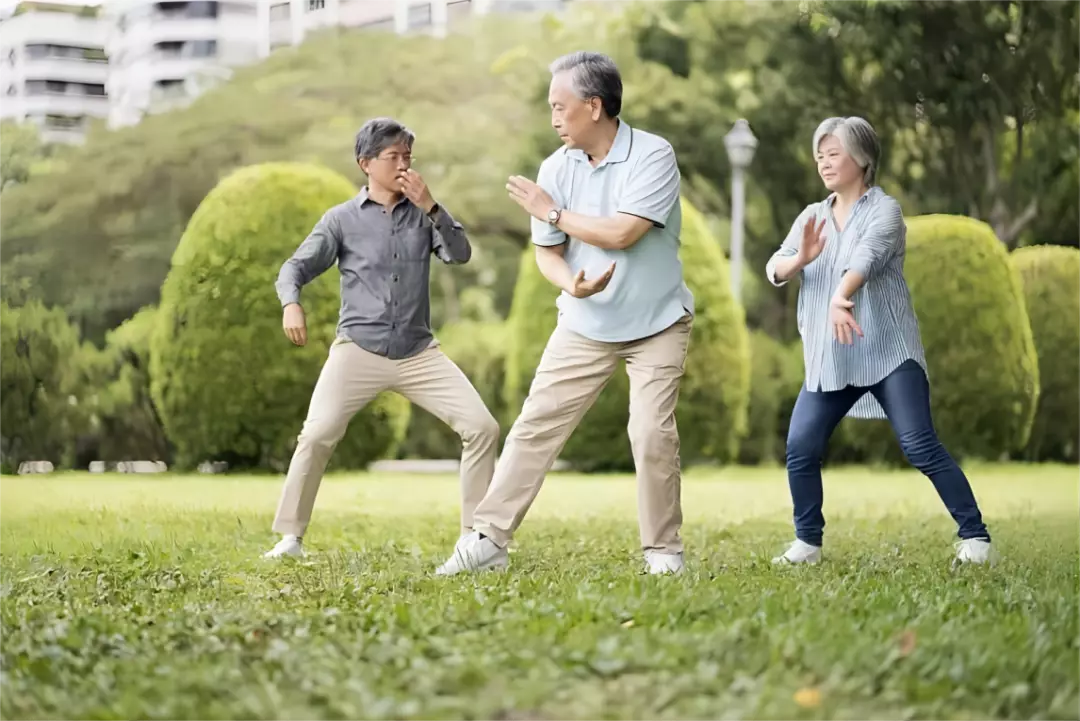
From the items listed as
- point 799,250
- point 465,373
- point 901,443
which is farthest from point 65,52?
point 901,443

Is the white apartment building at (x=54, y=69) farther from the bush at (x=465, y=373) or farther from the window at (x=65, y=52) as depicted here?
the bush at (x=465, y=373)

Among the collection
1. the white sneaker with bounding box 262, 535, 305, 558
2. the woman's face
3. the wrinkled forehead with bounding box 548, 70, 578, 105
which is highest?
the wrinkled forehead with bounding box 548, 70, 578, 105

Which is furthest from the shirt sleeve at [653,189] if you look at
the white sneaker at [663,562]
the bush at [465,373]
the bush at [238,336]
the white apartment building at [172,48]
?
the bush at [465,373]

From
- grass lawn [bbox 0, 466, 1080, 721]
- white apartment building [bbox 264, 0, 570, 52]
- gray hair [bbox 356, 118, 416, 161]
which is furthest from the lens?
white apartment building [bbox 264, 0, 570, 52]

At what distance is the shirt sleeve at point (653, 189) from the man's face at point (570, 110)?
0.20 m

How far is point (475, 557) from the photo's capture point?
15.4 ft

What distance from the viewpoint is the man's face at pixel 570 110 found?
15.1 feet

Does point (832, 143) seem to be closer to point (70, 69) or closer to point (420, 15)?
point (70, 69)

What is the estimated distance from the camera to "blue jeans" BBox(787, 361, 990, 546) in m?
4.92

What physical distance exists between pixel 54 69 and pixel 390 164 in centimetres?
602

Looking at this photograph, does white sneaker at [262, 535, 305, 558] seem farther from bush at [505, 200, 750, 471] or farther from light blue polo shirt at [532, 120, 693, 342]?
bush at [505, 200, 750, 471]

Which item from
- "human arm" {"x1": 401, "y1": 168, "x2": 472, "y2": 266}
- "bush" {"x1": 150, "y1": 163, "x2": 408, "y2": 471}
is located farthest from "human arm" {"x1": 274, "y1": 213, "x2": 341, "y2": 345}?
"bush" {"x1": 150, "y1": 163, "x2": 408, "y2": 471}

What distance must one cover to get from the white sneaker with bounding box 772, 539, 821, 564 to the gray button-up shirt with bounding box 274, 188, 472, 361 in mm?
1392

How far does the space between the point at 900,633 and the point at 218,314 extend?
28.0ft
